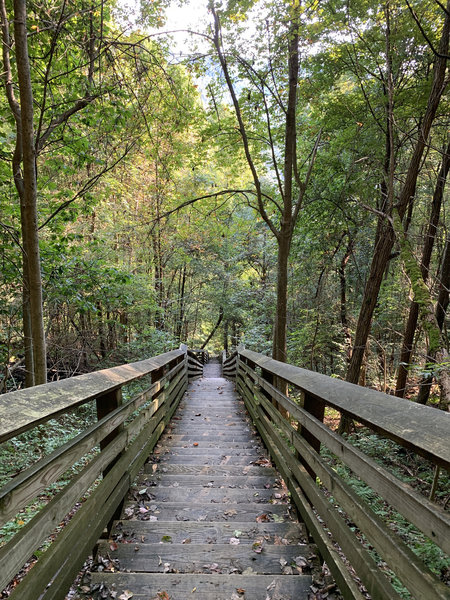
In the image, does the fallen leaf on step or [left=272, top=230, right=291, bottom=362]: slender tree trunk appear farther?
[left=272, top=230, right=291, bottom=362]: slender tree trunk

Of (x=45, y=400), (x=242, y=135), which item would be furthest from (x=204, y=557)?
(x=242, y=135)

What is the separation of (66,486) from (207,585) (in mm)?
1008

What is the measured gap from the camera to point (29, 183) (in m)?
3.48

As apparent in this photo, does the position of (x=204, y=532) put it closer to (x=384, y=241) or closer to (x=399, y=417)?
(x=399, y=417)

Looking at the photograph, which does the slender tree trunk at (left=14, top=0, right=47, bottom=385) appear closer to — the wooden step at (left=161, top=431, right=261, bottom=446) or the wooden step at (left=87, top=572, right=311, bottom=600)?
the wooden step at (left=161, top=431, right=261, bottom=446)

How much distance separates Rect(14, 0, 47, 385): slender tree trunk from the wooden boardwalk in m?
1.90

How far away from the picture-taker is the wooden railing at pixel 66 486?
122 centimetres

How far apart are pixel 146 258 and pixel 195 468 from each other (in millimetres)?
12332

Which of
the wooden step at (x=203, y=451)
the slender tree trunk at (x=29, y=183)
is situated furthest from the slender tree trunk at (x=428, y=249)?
the slender tree trunk at (x=29, y=183)

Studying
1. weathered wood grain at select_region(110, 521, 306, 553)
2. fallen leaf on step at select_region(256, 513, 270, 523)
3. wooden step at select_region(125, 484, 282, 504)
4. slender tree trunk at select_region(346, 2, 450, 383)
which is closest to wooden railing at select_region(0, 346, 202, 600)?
weathered wood grain at select_region(110, 521, 306, 553)

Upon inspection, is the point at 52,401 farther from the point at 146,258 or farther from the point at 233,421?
the point at 146,258

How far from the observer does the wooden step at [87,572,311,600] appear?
5.89 ft

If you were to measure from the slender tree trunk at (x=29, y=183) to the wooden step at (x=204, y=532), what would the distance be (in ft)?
6.63

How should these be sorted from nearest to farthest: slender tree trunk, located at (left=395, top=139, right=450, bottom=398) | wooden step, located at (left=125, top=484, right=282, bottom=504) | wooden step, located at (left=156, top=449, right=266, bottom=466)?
wooden step, located at (left=125, top=484, right=282, bottom=504), wooden step, located at (left=156, top=449, right=266, bottom=466), slender tree trunk, located at (left=395, top=139, right=450, bottom=398)
